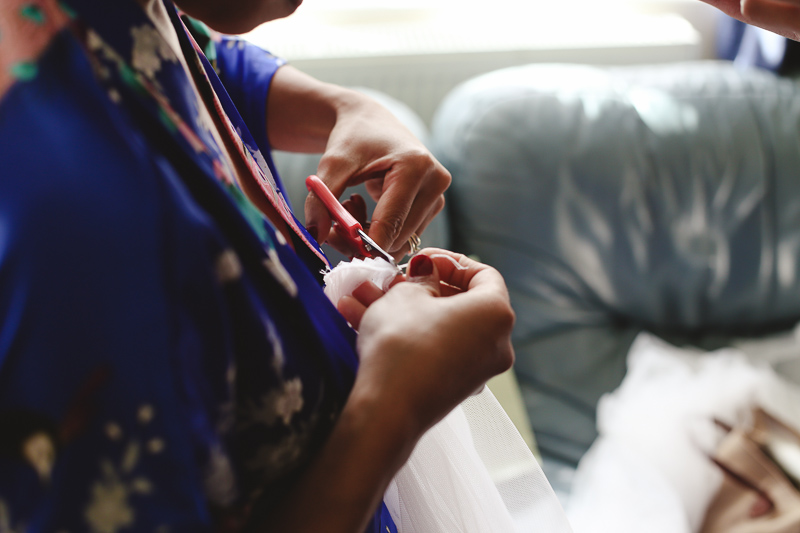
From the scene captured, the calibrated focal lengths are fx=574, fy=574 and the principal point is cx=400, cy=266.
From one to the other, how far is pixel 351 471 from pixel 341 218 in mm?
229

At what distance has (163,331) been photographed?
8.9 inches

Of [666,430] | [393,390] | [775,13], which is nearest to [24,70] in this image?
[393,390]

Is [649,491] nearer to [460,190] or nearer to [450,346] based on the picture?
[460,190]

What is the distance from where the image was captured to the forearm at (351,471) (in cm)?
28

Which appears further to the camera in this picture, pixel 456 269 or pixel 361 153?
pixel 361 153

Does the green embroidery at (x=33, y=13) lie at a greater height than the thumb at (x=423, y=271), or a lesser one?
greater

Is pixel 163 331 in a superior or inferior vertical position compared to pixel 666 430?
superior

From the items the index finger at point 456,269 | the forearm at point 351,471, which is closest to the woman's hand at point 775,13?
the index finger at point 456,269

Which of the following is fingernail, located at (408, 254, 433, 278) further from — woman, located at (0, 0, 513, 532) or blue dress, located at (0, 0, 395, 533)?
blue dress, located at (0, 0, 395, 533)

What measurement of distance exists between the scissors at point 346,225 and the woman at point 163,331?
0.36ft

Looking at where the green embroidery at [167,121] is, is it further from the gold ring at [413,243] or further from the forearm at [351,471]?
the gold ring at [413,243]

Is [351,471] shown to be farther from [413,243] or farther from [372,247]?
[413,243]

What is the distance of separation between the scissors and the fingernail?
5 cm

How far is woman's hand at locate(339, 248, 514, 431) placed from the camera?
30cm
